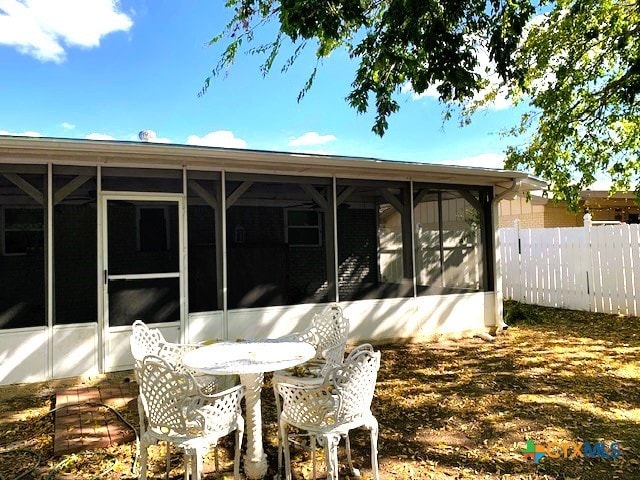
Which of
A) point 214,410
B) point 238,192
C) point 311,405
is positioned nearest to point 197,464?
point 214,410

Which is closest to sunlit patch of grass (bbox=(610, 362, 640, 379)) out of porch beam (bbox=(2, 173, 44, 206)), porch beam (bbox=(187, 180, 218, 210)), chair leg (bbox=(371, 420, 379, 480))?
chair leg (bbox=(371, 420, 379, 480))

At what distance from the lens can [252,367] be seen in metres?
2.59

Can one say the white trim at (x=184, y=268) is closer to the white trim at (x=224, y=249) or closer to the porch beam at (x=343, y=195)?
the white trim at (x=224, y=249)

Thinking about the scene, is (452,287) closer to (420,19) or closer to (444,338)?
(444,338)

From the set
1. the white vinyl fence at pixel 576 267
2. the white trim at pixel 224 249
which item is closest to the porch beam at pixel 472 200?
the white vinyl fence at pixel 576 267

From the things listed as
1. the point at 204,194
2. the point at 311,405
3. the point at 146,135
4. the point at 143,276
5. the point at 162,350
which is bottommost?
the point at 311,405

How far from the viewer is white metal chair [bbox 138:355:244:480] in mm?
2250

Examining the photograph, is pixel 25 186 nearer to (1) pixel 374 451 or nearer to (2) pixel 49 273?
(2) pixel 49 273

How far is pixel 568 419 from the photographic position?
3590mm

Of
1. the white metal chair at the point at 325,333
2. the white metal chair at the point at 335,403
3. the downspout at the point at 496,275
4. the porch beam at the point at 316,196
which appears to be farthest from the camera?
the downspout at the point at 496,275

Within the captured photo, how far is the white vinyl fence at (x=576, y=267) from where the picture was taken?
25.7 feet

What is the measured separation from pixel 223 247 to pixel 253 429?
9.72 feet

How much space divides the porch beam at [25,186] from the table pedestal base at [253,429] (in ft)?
11.1

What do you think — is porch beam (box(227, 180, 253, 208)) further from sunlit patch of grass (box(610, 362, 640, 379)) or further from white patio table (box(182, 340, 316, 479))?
sunlit patch of grass (box(610, 362, 640, 379))
